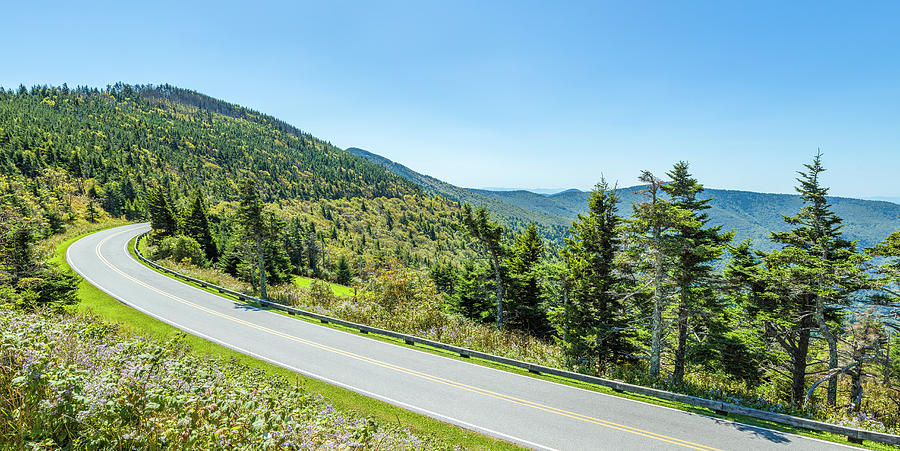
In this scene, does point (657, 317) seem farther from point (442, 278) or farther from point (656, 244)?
point (442, 278)

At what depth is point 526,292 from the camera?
26.7 metres

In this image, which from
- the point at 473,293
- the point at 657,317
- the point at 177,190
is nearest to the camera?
the point at 657,317

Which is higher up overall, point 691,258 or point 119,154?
point 119,154

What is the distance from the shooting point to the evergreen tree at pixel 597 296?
19516mm

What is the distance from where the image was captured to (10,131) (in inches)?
3875

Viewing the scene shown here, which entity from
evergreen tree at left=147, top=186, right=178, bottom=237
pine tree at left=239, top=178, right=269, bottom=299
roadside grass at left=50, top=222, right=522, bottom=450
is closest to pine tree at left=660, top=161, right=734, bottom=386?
roadside grass at left=50, top=222, right=522, bottom=450

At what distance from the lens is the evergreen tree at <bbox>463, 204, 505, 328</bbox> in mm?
25922

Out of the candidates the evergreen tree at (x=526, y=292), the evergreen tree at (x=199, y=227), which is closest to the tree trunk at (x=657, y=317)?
the evergreen tree at (x=526, y=292)

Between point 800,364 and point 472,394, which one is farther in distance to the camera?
point 800,364

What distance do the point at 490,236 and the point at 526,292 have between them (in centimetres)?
525

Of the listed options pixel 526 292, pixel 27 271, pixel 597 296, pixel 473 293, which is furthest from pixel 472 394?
pixel 27 271

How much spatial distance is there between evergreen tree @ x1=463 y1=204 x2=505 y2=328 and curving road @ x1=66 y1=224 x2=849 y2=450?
1021cm

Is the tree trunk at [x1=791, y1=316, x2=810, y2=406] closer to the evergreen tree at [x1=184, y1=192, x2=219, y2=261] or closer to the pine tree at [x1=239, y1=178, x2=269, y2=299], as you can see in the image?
Result: the pine tree at [x1=239, y1=178, x2=269, y2=299]

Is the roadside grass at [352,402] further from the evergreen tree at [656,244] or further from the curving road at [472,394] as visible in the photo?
the evergreen tree at [656,244]
